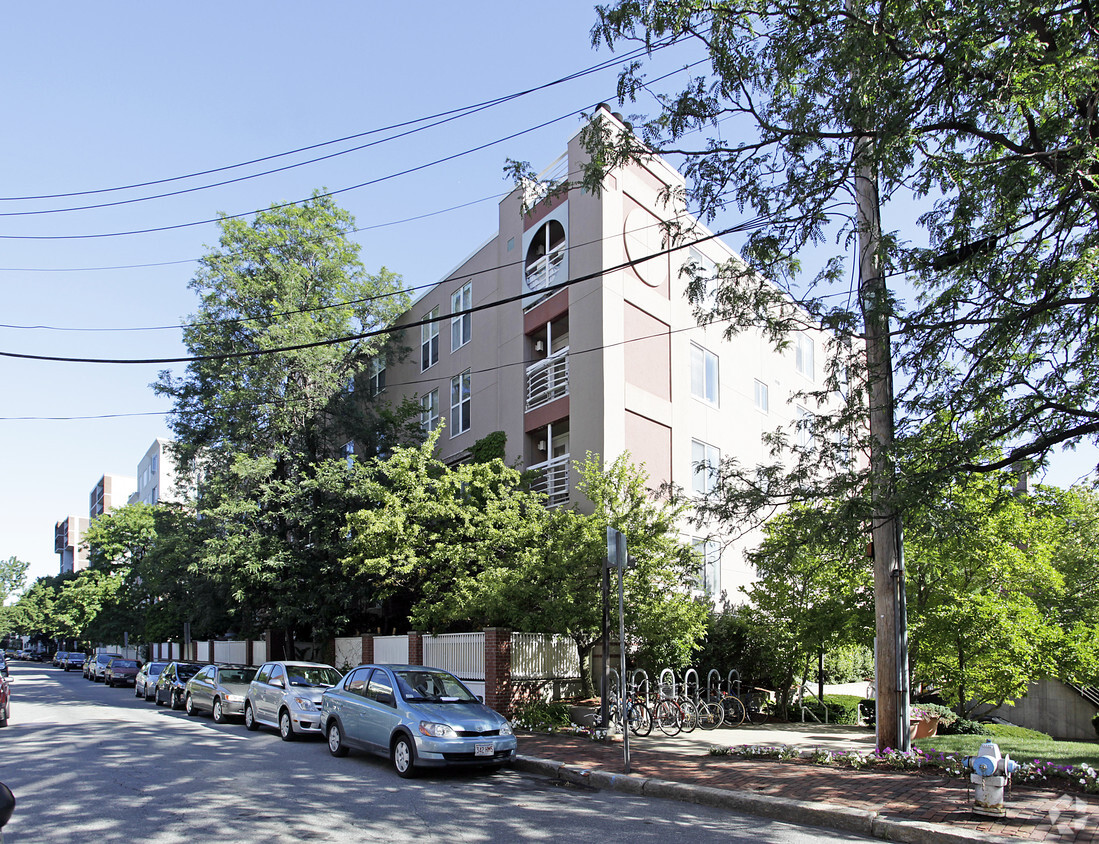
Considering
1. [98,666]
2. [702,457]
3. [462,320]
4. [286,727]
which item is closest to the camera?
[286,727]

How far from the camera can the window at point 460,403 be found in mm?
28047

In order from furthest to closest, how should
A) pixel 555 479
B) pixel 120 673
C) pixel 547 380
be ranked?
pixel 120 673, pixel 547 380, pixel 555 479

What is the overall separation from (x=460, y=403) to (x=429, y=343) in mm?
4068

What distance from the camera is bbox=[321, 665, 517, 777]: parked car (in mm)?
10984

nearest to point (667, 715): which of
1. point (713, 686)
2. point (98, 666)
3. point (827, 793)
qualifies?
point (713, 686)

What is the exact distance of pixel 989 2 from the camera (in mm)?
7984

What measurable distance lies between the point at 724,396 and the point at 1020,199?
61.0ft

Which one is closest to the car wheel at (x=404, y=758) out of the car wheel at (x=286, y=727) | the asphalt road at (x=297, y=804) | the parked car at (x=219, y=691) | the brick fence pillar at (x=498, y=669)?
the asphalt road at (x=297, y=804)

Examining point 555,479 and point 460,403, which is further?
point 460,403

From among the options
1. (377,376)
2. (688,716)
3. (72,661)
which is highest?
(377,376)

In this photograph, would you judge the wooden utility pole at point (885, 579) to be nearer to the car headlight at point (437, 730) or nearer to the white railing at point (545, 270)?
the car headlight at point (437, 730)

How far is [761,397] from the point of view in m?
30.1

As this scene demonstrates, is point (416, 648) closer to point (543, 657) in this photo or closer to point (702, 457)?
point (543, 657)

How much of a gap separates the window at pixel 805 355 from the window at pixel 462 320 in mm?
12826
